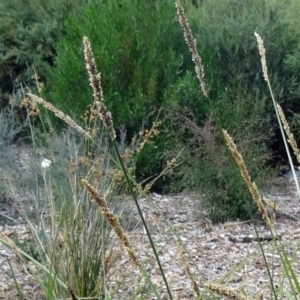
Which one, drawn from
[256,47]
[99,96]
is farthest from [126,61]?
[99,96]

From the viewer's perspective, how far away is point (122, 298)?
13.1 ft

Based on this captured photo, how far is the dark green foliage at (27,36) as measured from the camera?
31.2 feet

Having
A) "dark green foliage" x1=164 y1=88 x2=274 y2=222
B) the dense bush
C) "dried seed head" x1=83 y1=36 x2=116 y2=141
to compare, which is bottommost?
"dark green foliage" x1=164 y1=88 x2=274 y2=222

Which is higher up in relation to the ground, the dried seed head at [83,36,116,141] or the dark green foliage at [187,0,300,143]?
the dried seed head at [83,36,116,141]

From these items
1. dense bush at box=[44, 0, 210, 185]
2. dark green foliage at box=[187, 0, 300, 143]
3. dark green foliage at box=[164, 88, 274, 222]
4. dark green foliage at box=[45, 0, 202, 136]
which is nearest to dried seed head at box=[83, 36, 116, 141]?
dark green foliage at box=[164, 88, 274, 222]

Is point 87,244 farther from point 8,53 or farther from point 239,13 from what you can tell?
point 8,53

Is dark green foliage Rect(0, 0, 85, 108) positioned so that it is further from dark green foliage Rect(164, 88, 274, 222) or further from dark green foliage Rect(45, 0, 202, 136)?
dark green foliage Rect(164, 88, 274, 222)

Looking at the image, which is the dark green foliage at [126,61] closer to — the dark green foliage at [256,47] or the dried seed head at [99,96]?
the dark green foliage at [256,47]

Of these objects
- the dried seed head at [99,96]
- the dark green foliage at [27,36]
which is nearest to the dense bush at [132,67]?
the dark green foliage at [27,36]

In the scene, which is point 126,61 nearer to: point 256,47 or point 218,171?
point 256,47

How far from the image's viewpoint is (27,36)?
955 cm

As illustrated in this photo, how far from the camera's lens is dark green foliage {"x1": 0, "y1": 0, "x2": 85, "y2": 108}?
9.50 meters

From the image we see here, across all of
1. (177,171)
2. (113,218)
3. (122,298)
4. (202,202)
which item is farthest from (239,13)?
(113,218)

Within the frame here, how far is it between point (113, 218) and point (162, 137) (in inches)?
220
